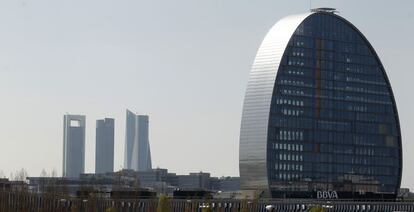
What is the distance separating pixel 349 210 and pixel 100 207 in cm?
4051

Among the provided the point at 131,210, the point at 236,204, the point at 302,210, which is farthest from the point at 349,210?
the point at 131,210

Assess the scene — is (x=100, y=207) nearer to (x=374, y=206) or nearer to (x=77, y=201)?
(x=77, y=201)

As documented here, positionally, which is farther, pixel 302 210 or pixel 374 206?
pixel 374 206

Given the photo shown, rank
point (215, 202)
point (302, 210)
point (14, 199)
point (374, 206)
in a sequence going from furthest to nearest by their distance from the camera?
1. point (374, 206)
2. point (302, 210)
3. point (215, 202)
4. point (14, 199)

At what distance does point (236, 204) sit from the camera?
127812 mm

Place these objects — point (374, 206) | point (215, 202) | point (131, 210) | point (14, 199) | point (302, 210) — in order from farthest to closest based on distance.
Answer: point (374, 206) < point (302, 210) < point (215, 202) < point (131, 210) < point (14, 199)

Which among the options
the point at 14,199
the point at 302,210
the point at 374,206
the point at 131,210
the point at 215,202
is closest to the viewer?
the point at 14,199

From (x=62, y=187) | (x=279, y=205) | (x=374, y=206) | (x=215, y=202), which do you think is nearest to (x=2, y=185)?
(x=62, y=187)

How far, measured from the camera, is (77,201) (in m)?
109

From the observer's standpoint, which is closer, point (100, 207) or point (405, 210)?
point (100, 207)

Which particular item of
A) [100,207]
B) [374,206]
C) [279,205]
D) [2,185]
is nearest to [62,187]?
[2,185]

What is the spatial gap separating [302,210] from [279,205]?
317 cm

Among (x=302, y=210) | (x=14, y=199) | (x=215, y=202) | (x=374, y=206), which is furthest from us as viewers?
(x=374, y=206)

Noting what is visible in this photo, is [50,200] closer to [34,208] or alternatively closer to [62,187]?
[34,208]
